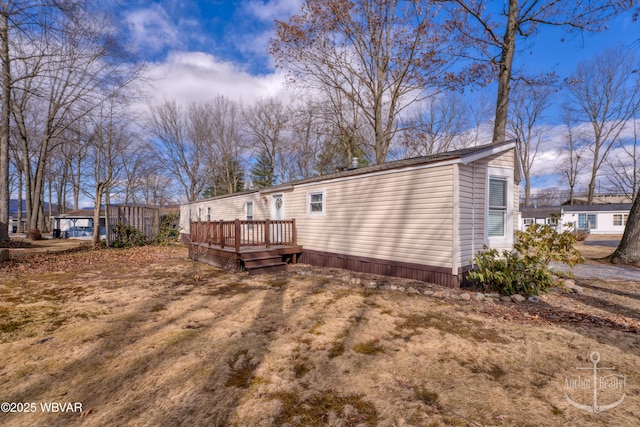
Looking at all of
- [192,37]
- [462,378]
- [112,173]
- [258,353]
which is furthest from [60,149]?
[462,378]

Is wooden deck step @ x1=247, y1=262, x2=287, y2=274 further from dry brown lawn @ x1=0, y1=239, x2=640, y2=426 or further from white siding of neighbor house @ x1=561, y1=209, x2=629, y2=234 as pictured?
white siding of neighbor house @ x1=561, y1=209, x2=629, y2=234

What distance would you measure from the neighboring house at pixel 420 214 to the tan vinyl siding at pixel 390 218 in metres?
0.02

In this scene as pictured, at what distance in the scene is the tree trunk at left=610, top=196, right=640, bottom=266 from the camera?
921 cm

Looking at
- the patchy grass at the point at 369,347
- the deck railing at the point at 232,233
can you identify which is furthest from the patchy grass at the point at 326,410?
the deck railing at the point at 232,233

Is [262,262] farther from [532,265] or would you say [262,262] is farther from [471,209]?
[532,265]

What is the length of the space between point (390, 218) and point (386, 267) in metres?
1.30

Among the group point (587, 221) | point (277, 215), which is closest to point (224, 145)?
point (277, 215)

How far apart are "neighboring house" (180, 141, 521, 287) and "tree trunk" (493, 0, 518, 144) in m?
3.60

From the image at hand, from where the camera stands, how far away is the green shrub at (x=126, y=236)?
44.7 feet

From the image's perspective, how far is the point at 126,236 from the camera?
45.6 feet

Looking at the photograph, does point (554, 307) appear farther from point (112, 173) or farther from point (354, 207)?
point (112, 173)

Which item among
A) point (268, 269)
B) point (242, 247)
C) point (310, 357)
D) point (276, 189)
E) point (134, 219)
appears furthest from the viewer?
point (134, 219)

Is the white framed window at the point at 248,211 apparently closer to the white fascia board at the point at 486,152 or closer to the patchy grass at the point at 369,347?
the white fascia board at the point at 486,152

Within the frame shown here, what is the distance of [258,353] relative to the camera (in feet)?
10.5
